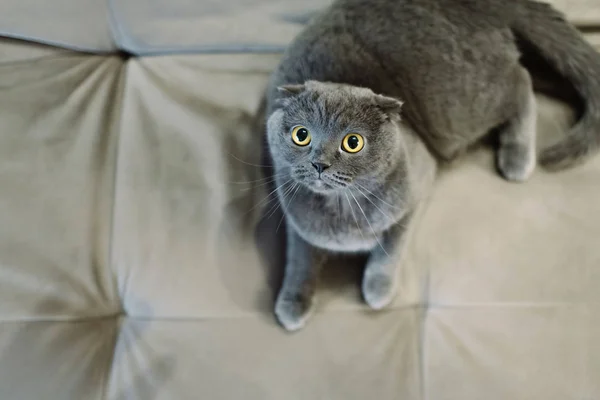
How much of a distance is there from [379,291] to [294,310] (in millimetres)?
152

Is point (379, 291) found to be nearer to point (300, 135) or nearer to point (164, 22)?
point (300, 135)

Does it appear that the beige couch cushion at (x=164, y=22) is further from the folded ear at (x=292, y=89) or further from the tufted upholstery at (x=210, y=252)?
the folded ear at (x=292, y=89)

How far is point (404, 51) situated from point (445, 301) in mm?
462

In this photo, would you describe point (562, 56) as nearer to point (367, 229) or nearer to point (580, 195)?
point (580, 195)

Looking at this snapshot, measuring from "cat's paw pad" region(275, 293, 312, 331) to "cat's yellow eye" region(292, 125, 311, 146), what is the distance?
292mm

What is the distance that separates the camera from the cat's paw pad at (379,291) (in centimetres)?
93

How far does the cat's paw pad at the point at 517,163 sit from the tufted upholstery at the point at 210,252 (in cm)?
2

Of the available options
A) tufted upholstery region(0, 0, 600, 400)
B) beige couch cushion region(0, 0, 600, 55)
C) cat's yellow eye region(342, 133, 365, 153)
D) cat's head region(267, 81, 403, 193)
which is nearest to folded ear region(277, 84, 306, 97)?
cat's head region(267, 81, 403, 193)

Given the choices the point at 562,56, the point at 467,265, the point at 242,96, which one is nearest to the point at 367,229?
the point at 467,265

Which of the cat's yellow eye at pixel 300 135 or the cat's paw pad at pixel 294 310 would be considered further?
the cat's paw pad at pixel 294 310

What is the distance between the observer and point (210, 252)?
100 cm

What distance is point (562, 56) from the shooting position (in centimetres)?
103

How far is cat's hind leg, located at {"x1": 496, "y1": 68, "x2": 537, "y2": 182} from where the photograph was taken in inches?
40.5

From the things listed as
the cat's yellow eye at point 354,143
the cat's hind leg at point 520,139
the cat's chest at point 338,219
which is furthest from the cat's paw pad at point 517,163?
the cat's yellow eye at point 354,143
